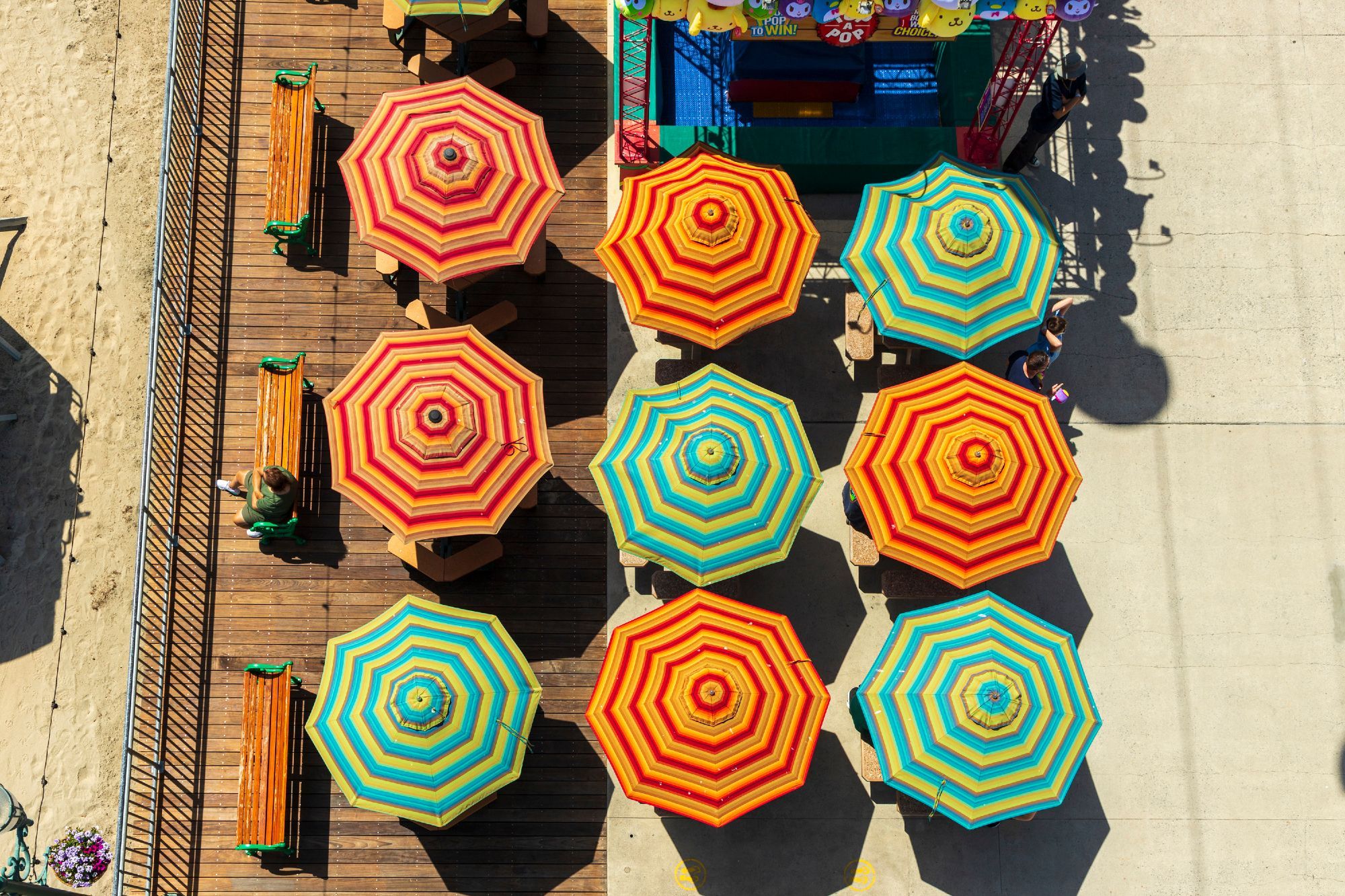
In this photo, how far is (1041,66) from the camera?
1614cm

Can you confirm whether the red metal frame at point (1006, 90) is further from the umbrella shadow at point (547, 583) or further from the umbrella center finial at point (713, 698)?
the umbrella center finial at point (713, 698)

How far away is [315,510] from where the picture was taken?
1429 cm

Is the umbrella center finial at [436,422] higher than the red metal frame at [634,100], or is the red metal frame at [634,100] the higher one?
the red metal frame at [634,100]

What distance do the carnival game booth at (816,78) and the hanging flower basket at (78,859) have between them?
11622 mm

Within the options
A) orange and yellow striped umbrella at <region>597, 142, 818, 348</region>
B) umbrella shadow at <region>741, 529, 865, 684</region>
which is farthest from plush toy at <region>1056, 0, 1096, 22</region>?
umbrella shadow at <region>741, 529, 865, 684</region>

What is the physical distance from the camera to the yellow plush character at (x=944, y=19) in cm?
1348

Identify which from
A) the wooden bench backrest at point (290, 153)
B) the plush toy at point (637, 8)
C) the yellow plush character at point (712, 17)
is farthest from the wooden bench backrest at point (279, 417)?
the yellow plush character at point (712, 17)

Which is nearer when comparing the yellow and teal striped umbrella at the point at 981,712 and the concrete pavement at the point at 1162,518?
the yellow and teal striped umbrella at the point at 981,712

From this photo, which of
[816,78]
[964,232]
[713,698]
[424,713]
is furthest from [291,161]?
[713,698]

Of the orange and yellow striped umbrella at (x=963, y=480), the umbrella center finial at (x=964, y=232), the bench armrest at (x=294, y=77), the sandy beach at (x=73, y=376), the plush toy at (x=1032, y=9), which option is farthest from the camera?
the sandy beach at (x=73, y=376)

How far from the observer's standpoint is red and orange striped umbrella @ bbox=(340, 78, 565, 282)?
13117 millimetres

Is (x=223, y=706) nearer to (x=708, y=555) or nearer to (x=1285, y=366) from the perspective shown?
(x=708, y=555)

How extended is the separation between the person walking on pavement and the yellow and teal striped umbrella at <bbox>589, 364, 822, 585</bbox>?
595 cm

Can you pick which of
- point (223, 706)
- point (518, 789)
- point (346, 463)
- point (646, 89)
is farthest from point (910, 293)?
point (223, 706)
